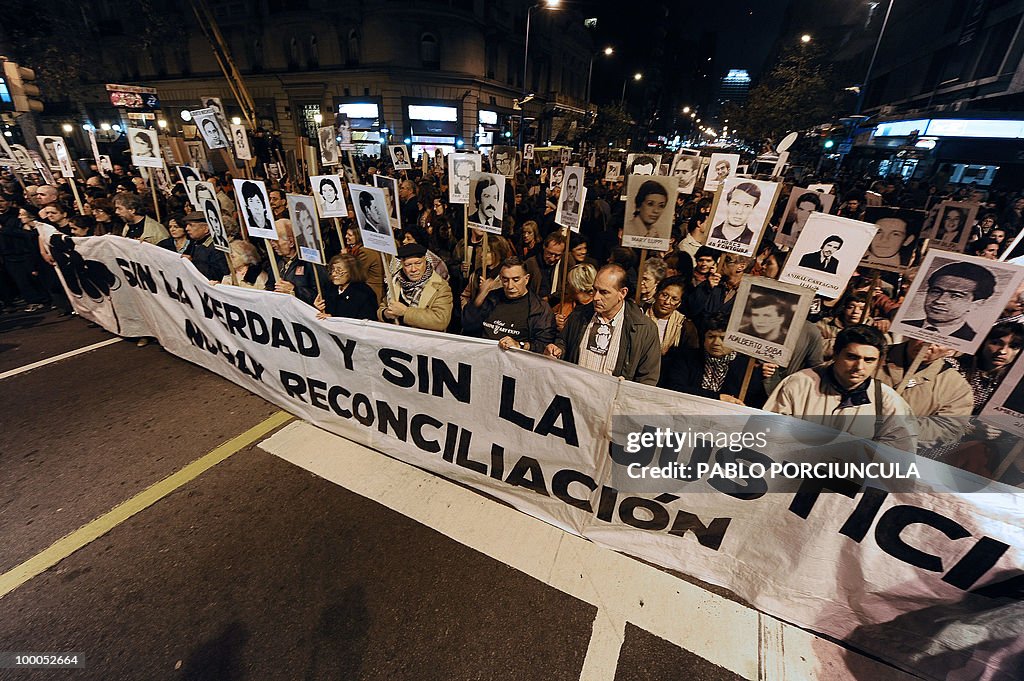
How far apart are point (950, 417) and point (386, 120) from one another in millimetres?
32977

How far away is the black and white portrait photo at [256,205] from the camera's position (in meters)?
4.43

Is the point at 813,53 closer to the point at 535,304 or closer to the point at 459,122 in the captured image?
the point at 459,122

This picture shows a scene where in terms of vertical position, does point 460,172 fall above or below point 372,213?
above

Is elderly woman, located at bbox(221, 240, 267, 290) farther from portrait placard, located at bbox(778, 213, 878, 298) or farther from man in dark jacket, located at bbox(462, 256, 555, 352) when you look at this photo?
portrait placard, located at bbox(778, 213, 878, 298)

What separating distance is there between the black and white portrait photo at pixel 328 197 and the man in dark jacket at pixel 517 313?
1.95 m

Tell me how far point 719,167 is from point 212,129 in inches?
389

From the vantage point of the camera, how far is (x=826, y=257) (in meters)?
3.54

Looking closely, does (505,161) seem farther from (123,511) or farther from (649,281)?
(123,511)

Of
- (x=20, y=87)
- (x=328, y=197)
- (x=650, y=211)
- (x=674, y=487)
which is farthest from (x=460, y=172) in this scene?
(x=20, y=87)

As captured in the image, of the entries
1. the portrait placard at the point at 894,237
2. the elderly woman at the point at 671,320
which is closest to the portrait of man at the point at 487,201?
the elderly woman at the point at 671,320

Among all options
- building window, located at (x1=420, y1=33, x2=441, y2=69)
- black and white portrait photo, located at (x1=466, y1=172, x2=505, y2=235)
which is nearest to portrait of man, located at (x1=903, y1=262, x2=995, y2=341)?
black and white portrait photo, located at (x1=466, y1=172, x2=505, y2=235)

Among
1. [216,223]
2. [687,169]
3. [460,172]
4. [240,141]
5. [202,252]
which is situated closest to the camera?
[216,223]

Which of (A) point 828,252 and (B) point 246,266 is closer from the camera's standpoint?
(A) point 828,252

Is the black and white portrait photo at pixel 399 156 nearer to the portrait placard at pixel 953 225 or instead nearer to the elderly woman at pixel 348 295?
the elderly woman at pixel 348 295
